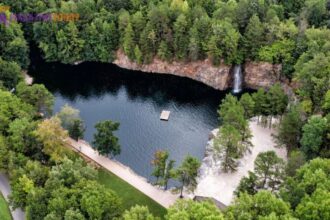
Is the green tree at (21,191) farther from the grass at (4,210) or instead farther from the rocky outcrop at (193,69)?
the rocky outcrop at (193,69)

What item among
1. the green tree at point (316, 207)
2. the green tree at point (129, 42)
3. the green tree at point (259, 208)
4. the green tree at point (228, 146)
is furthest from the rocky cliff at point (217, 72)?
the green tree at point (259, 208)

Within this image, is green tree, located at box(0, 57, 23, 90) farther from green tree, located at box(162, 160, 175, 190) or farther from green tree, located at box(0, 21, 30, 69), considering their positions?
green tree, located at box(162, 160, 175, 190)

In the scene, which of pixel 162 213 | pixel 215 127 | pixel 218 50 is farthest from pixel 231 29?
pixel 162 213

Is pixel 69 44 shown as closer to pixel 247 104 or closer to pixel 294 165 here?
pixel 247 104

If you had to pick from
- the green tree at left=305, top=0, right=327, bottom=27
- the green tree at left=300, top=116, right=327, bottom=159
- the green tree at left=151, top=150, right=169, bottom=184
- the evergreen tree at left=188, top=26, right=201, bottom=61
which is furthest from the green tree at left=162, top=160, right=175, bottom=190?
the green tree at left=305, top=0, right=327, bottom=27

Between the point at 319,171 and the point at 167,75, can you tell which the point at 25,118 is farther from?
the point at 319,171

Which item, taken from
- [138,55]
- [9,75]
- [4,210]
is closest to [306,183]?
[4,210]
